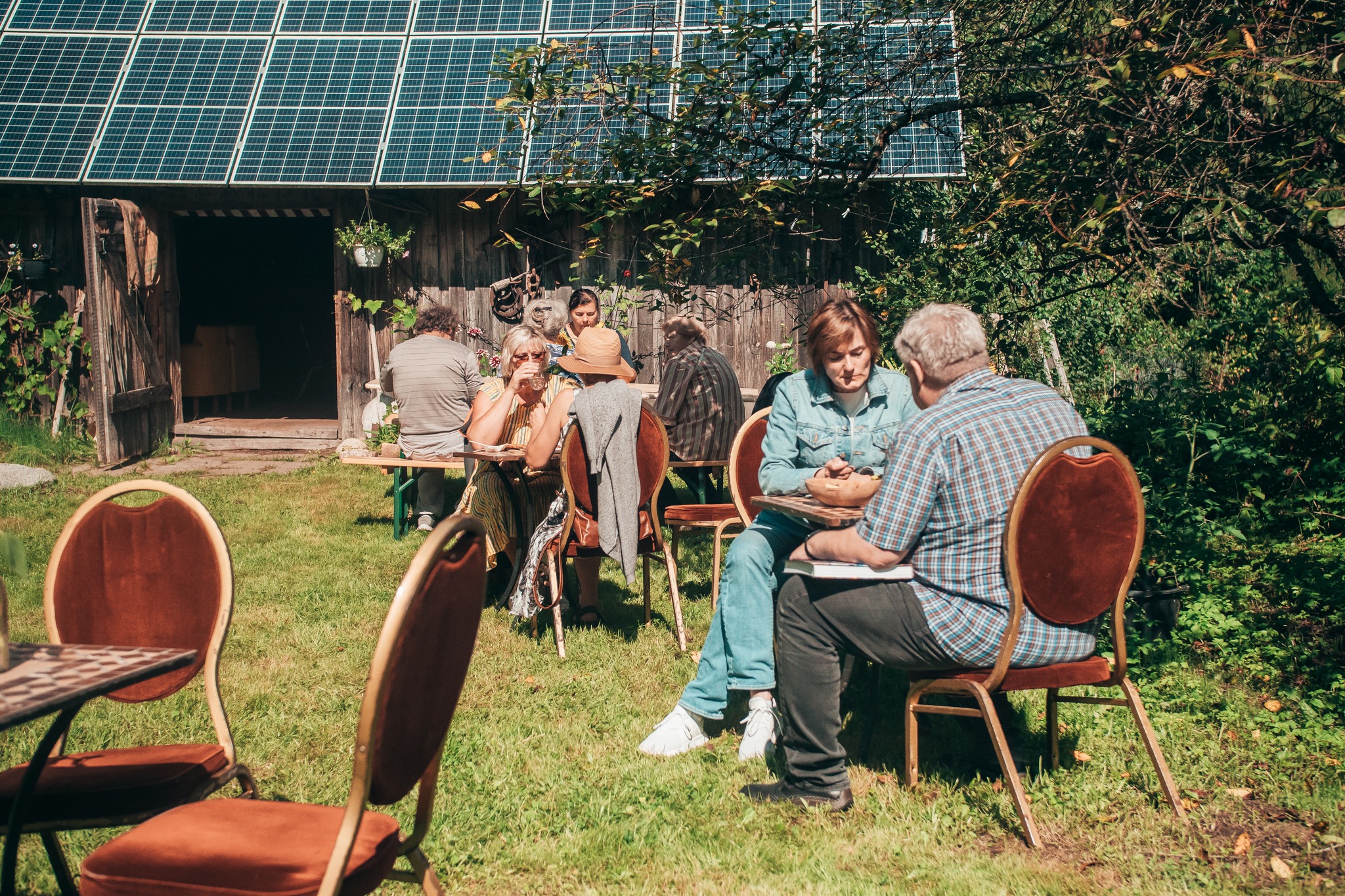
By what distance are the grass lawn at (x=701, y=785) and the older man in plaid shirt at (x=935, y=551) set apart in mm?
332

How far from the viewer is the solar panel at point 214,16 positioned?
11172 mm

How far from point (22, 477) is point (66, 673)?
799cm

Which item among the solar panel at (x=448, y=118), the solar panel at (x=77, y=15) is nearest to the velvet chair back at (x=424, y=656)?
the solar panel at (x=448, y=118)

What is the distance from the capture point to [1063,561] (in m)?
2.92

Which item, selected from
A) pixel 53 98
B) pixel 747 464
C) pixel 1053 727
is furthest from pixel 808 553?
pixel 53 98

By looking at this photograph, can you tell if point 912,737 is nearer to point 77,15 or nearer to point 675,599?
point 675,599

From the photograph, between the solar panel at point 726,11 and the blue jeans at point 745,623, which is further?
the solar panel at point 726,11

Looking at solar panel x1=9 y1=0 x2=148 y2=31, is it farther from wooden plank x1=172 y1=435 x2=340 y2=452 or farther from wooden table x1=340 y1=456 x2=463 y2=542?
wooden table x1=340 y1=456 x2=463 y2=542

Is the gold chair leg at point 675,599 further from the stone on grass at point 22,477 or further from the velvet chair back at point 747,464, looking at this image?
the stone on grass at point 22,477

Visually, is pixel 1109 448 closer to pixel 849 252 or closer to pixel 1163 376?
pixel 1163 376

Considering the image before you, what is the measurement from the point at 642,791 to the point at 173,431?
355 inches

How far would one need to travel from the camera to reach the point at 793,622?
3.21 metres

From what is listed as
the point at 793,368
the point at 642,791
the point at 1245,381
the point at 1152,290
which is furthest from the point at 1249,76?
the point at 793,368

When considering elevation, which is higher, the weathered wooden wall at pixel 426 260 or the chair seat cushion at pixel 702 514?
the weathered wooden wall at pixel 426 260
